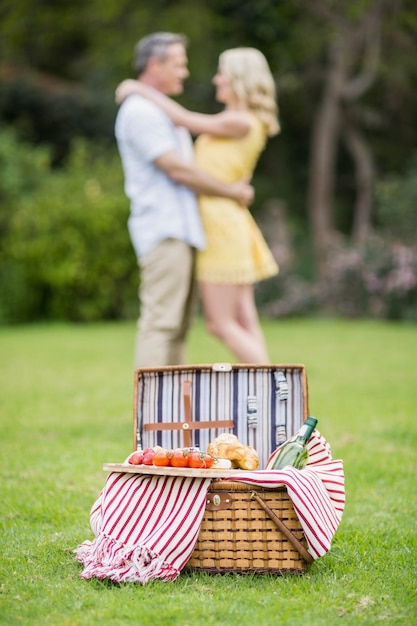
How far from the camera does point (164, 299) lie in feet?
17.0

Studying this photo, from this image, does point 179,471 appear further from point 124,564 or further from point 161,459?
point 124,564

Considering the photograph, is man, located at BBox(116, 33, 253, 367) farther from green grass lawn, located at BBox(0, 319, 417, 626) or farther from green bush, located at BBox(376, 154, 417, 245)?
green bush, located at BBox(376, 154, 417, 245)

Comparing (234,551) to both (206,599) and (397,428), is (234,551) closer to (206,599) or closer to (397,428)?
(206,599)

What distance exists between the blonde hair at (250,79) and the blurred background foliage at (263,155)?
7901 millimetres

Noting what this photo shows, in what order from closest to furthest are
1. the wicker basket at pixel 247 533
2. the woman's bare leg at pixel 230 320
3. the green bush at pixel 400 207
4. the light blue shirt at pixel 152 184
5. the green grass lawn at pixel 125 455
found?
the green grass lawn at pixel 125 455, the wicker basket at pixel 247 533, the light blue shirt at pixel 152 184, the woman's bare leg at pixel 230 320, the green bush at pixel 400 207

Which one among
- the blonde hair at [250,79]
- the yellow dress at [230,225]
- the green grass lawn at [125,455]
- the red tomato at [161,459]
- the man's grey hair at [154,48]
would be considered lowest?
the green grass lawn at [125,455]

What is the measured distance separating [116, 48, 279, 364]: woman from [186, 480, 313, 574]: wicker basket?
2203 millimetres

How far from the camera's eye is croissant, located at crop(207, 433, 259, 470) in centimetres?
336

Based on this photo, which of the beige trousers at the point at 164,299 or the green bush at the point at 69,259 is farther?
the green bush at the point at 69,259

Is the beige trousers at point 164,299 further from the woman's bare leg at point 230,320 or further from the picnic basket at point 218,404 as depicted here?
the picnic basket at point 218,404

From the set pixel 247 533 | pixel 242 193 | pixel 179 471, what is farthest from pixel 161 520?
pixel 242 193

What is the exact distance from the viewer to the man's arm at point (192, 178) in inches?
202

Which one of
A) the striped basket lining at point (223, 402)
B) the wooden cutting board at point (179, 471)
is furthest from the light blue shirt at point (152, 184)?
the wooden cutting board at point (179, 471)

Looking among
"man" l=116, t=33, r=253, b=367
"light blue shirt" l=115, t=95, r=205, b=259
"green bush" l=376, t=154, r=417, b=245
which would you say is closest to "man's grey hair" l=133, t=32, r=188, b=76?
"man" l=116, t=33, r=253, b=367
